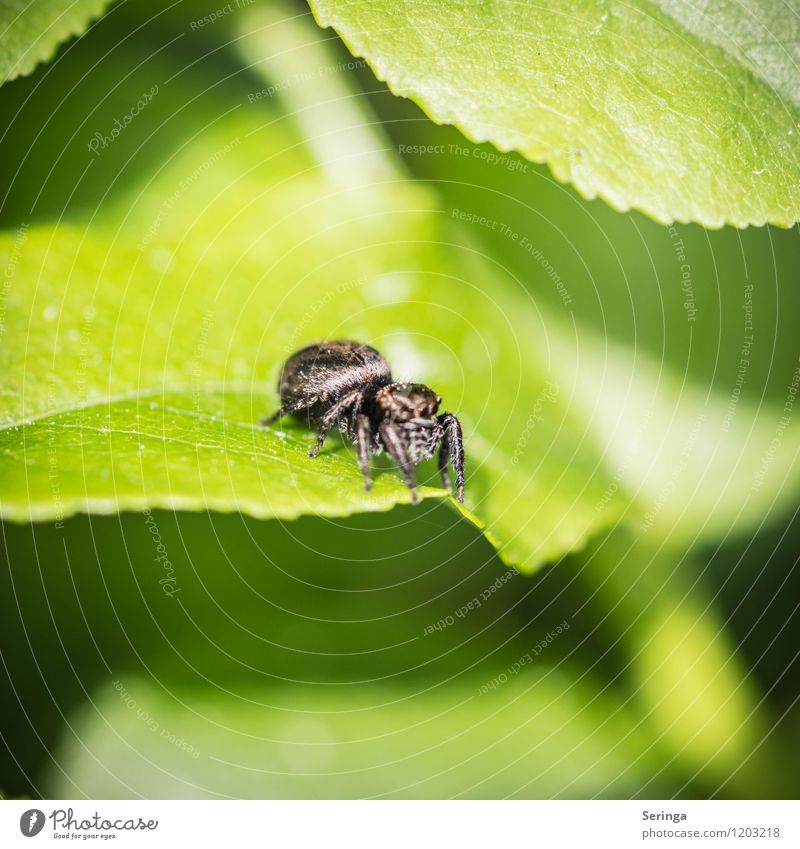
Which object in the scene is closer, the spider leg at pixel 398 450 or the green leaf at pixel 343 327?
the spider leg at pixel 398 450

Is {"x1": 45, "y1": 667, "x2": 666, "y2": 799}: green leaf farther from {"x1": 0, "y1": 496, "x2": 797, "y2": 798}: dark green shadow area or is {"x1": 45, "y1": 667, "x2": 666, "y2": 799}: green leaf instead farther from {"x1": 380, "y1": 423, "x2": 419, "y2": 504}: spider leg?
{"x1": 380, "y1": 423, "x2": 419, "y2": 504}: spider leg

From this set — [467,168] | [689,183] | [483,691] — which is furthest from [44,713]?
[689,183]

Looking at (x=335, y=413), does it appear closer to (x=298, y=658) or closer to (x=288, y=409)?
(x=288, y=409)
